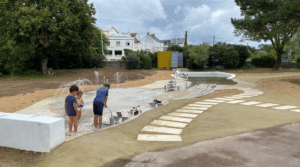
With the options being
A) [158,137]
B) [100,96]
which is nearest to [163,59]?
[100,96]

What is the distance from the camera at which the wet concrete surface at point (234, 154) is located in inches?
144

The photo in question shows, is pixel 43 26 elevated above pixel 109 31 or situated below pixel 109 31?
below

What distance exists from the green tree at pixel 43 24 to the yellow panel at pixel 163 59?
54.2 feet

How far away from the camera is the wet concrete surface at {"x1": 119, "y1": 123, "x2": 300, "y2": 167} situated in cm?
366

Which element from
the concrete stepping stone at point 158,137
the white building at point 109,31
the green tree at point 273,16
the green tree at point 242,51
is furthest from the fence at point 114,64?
the white building at point 109,31

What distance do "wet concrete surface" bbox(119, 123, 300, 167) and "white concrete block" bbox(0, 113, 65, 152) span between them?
1.45 meters

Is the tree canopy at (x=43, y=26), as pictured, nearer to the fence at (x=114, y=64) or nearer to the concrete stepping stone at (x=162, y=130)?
the fence at (x=114, y=64)

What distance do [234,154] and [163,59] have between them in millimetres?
35704

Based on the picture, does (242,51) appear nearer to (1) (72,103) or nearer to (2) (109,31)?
(1) (72,103)

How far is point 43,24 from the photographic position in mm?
22234

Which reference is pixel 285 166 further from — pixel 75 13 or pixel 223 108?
pixel 75 13

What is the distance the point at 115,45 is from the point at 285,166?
58.6 m

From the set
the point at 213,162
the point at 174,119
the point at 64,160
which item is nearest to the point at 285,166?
the point at 213,162

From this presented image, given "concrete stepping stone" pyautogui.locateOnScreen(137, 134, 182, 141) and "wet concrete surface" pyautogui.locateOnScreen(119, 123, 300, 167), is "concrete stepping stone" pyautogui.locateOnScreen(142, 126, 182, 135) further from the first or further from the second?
"wet concrete surface" pyautogui.locateOnScreen(119, 123, 300, 167)
